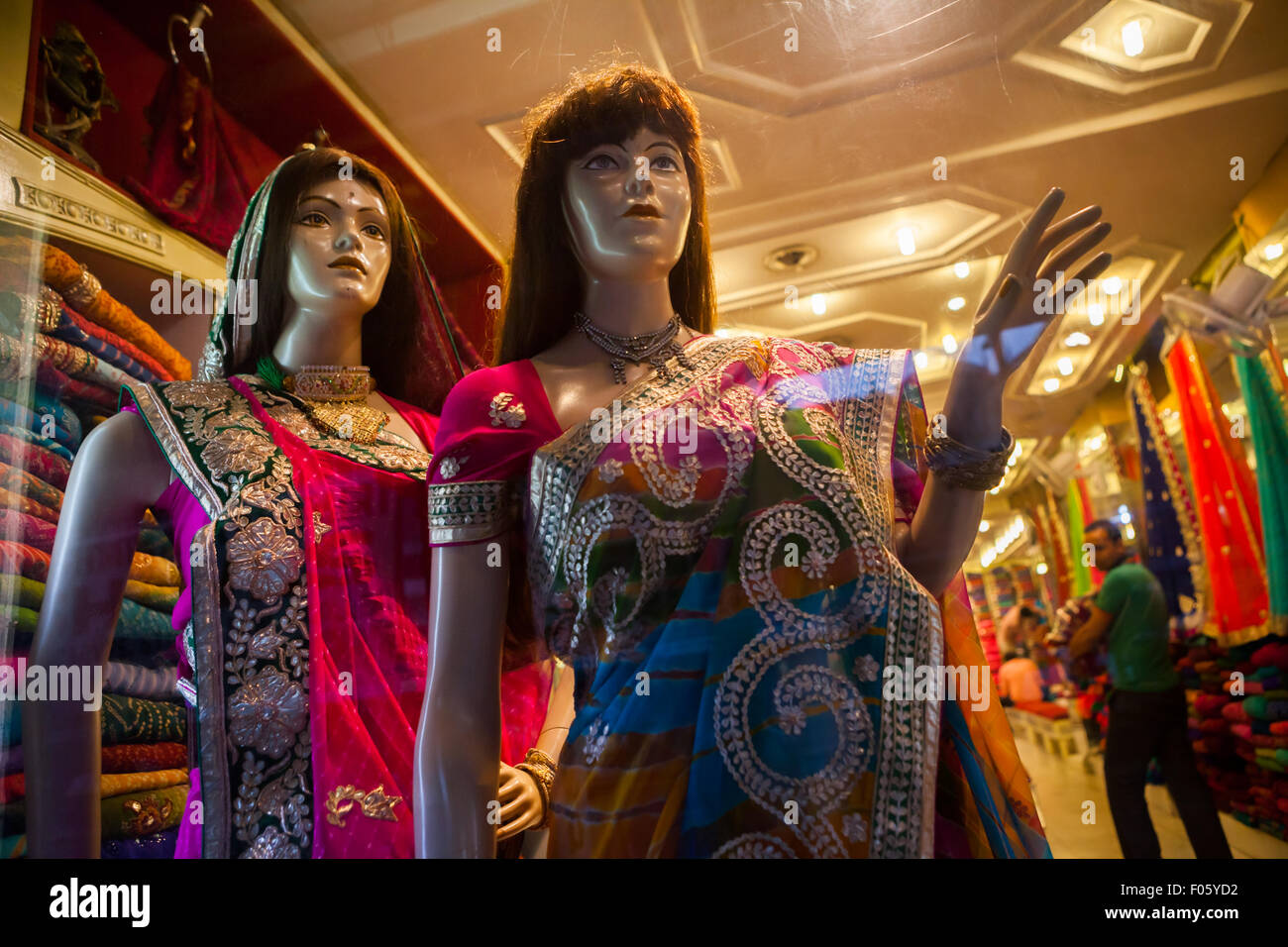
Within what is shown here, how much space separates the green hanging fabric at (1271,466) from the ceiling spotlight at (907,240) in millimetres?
404

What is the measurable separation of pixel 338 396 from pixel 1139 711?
50.4 inches

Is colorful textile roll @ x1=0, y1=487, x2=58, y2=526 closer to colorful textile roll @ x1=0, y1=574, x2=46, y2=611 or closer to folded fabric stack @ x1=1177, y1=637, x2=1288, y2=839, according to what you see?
colorful textile roll @ x1=0, y1=574, x2=46, y2=611

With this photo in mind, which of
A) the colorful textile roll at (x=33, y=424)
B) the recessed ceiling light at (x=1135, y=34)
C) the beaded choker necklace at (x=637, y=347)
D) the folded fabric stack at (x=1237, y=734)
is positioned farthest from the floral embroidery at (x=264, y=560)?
the recessed ceiling light at (x=1135, y=34)

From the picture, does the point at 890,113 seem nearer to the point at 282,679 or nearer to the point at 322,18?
the point at 322,18

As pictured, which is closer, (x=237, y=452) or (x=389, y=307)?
(x=237, y=452)

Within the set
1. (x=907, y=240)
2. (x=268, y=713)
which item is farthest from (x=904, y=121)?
(x=268, y=713)

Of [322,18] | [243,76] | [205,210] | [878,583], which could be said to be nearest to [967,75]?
[878,583]

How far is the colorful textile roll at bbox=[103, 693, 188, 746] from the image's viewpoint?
4.44ft

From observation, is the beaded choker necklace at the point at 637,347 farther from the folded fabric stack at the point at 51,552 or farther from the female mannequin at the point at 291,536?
the folded fabric stack at the point at 51,552

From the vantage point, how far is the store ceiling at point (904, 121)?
1.10m

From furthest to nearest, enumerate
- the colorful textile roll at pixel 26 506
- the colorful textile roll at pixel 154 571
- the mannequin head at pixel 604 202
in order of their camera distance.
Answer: the colorful textile roll at pixel 154 571 → the colorful textile roll at pixel 26 506 → the mannequin head at pixel 604 202

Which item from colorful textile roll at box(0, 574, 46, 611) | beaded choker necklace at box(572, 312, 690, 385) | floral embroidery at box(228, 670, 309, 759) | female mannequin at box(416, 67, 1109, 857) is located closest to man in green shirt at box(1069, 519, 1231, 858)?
female mannequin at box(416, 67, 1109, 857)

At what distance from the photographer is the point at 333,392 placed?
1.57 m

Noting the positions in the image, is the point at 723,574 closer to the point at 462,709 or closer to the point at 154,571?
the point at 462,709
